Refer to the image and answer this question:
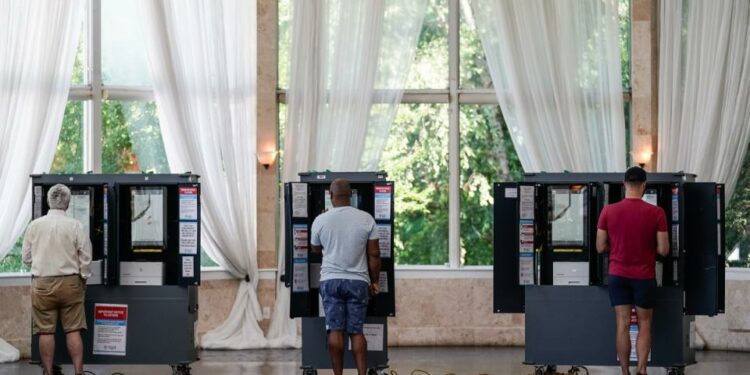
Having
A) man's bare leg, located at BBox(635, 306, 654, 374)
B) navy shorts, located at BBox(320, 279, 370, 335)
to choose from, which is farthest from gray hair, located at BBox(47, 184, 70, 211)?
man's bare leg, located at BBox(635, 306, 654, 374)

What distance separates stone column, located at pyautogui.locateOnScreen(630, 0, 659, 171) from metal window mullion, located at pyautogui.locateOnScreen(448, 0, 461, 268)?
1.85 m

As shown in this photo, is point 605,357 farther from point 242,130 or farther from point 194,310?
point 242,130

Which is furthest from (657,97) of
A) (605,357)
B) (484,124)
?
(605,357)

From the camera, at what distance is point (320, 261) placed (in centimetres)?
978

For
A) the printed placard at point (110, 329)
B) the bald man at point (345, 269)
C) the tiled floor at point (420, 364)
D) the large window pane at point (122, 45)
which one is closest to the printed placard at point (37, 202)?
the printed placard at point (110, 329)

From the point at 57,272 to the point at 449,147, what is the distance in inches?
210

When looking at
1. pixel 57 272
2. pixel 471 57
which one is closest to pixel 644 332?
pixel 57 272

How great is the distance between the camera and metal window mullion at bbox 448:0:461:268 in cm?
1362

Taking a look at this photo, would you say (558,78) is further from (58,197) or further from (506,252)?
(58,197)

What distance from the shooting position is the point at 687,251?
32.6 ft

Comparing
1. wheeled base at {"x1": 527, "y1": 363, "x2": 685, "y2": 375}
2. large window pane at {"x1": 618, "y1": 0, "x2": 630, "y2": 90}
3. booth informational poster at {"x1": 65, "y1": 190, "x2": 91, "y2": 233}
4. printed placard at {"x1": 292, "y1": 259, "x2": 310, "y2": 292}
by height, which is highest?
large window pane at {"x1": 618, "y1": 0, "x2": 630, "y2": 90}

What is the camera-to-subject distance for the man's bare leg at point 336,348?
907cm

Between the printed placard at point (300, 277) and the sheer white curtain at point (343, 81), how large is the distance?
3515 mm

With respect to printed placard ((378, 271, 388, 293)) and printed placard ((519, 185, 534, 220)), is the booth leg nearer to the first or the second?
printed placard ((378, 271, 388, 293))
